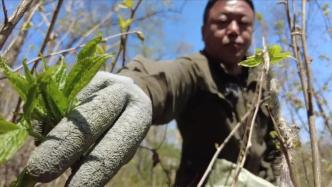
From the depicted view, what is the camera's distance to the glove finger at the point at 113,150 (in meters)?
0.66

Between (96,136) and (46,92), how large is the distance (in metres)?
0.11

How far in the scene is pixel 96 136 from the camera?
69cm

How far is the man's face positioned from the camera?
168cm

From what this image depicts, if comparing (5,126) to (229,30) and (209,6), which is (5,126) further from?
(209,6)

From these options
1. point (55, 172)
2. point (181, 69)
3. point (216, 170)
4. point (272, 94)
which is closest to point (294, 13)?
point (272, 94)

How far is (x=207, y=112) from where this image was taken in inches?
64.1

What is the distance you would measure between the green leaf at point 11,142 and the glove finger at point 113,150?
10 cm

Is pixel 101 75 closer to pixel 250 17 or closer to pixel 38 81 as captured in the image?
pixel 38 81

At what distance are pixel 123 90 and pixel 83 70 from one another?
0.43 feet

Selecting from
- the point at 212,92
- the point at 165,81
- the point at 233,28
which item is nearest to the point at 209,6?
the point at 233,28

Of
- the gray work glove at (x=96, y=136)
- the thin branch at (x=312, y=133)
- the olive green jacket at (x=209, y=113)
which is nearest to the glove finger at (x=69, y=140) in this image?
the gray work glove at (x=96, y=136)

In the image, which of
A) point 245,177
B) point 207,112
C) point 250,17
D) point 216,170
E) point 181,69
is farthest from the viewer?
point 250,17

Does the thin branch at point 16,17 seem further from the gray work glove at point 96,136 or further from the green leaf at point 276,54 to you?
the green leaf at point 276,54

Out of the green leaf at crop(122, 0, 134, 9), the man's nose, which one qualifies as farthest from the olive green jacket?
the green leaf at crop(122, 0, 134, 9)
